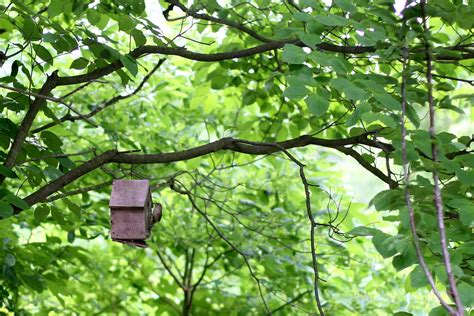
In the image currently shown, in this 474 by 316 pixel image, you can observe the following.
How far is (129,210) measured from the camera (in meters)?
1.93

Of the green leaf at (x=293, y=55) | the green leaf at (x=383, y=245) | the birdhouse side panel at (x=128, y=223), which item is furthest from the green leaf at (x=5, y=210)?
the green leaf at (x=383, y=245)

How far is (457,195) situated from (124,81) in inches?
35.6

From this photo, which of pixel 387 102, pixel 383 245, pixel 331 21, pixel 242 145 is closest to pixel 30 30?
pixel 242 145

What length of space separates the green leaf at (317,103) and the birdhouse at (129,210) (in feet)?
1.74

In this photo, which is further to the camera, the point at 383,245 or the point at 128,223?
the point at 128,223

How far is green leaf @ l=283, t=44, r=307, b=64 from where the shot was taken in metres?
1.58

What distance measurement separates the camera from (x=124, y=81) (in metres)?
2.05

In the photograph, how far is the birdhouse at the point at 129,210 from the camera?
1915 mm

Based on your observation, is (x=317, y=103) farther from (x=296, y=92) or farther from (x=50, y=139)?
(x=50, y=139)

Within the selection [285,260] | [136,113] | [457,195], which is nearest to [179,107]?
[136,113]

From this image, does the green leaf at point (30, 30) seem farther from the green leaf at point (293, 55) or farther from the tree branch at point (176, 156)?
the green leaf at point (293, 55)

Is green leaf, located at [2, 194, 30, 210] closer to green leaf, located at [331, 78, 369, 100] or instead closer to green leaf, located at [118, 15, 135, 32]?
green leaf, located at [118, 15, 135, 32]

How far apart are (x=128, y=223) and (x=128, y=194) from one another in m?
0.08

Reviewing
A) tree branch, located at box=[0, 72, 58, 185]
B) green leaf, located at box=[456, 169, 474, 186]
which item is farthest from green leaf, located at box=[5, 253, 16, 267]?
green leaf, located at box=[456, 169, 474, 186]
